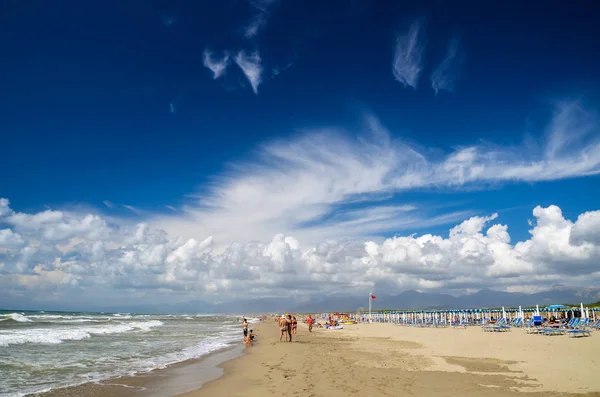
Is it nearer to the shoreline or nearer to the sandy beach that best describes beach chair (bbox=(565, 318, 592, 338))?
the sandy beach

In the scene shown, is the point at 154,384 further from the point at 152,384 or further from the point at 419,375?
the point at 419,375

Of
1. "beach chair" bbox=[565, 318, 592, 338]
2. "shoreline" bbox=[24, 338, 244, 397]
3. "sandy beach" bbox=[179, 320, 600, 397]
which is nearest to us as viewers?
"sandy beach" bbox=[179, 320, 600, 397]

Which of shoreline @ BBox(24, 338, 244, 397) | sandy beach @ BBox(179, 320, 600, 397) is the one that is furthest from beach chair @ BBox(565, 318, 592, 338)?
shoreline @ BBox(24, 338, 244, 397)

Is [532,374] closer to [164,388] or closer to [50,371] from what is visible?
[164,388]

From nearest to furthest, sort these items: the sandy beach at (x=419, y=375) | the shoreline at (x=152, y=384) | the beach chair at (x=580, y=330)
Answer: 1. the sandy beach at (x=419, y=375)
2. the shoreline at (x=152, y=384)
3. the beach chair at (x=580, y=330)

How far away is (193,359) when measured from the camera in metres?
17.2

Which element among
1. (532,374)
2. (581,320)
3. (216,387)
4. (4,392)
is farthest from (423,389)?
(581,320)

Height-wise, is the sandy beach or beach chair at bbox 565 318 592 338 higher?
the sandy beach

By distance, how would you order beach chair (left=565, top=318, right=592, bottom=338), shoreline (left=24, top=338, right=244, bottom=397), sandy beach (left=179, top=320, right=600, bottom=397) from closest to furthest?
1. sandy beach (left=179, top=320, right=600, bottom=397)
2. shoreline (left=24, top=338, right=244, bottom=397)
3. beach chair (left=565, top=318, right=592, bottom=338)

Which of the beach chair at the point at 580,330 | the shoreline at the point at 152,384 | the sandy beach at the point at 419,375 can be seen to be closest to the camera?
the sandy beach at the point at 419,375

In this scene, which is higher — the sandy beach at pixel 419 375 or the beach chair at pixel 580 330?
the sandy beach at pixel 419 375

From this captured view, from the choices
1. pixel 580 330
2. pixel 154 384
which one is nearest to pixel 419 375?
pixel 154 384

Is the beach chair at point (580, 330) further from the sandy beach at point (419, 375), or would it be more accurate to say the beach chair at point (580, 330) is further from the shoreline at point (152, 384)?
the shoreline at point (152, 384)

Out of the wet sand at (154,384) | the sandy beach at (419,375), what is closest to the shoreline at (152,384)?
the wet sand at (154,384)
